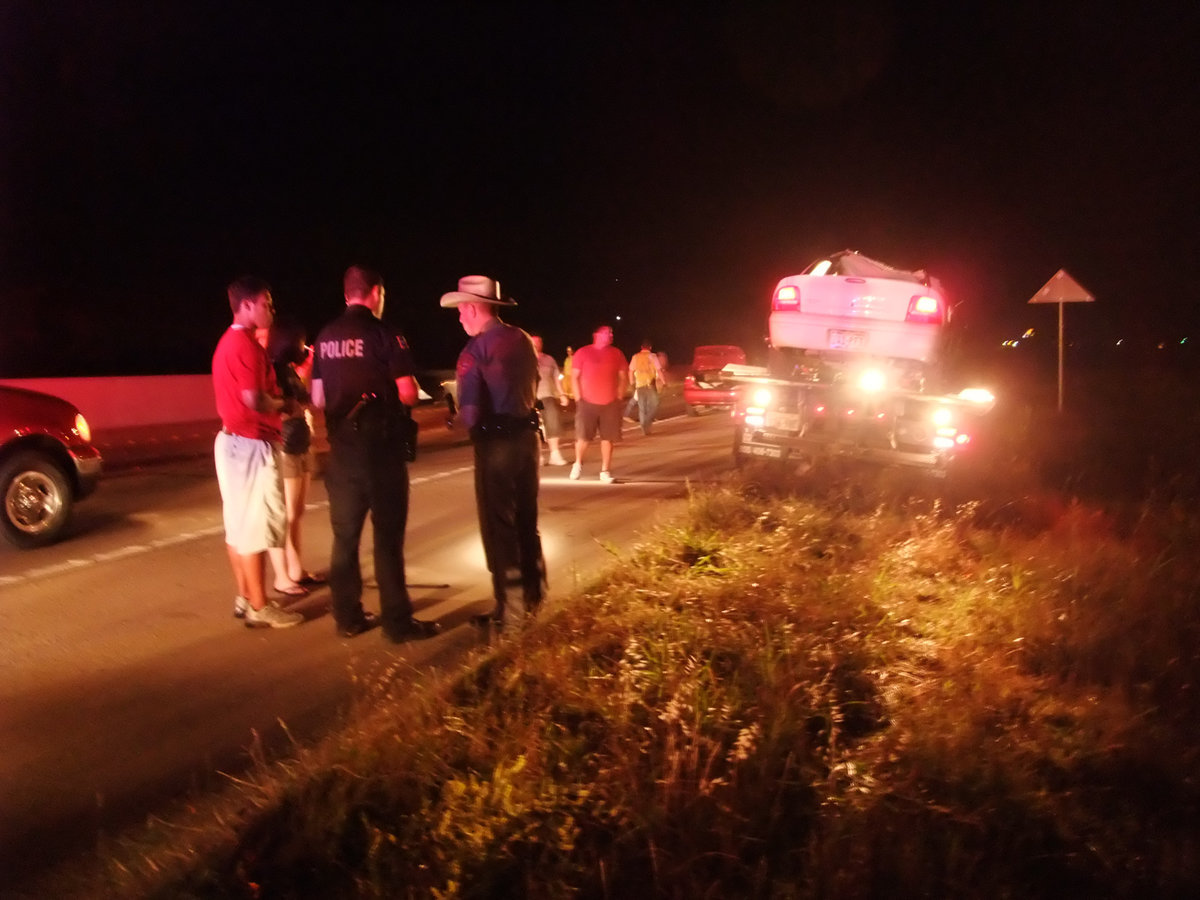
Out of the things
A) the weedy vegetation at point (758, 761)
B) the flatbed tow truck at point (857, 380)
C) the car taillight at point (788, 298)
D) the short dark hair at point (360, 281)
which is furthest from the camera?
the car taillight at point (788, 298)

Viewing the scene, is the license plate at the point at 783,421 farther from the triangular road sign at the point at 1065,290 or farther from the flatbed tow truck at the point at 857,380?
the triangular road sign at the point at 1065,290

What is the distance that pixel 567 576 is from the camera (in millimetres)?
7184

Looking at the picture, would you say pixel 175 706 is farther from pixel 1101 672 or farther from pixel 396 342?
pixel 1101 672

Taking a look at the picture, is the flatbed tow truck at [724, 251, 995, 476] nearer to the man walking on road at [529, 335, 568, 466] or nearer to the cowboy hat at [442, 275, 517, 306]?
the man walking on road at [529, 335, 568, 466]

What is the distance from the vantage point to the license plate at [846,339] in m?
9.84

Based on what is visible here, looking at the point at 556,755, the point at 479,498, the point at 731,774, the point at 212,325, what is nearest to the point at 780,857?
the point at 731,774

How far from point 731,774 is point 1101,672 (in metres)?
2.30

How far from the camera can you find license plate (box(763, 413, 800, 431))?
9.86m

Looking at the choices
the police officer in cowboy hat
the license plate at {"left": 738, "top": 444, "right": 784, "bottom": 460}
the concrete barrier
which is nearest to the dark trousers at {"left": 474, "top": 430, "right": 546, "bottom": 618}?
the police officer in cowboy hat

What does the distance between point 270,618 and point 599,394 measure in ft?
19.3

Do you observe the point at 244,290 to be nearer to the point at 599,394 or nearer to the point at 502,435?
the point at 502,435

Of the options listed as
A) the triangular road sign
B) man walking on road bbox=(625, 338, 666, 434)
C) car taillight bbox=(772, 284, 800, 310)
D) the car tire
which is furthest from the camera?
man walking on road bbox=(625, 338, 666, 434)

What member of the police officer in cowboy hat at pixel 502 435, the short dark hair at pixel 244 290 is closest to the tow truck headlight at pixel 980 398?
the police officer in cowboy hat at pixel 502 435

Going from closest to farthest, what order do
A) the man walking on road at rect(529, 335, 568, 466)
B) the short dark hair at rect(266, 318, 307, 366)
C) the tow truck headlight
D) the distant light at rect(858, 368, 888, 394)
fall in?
the short dark hair at rect(266, 318, 307, 366)
the tow truck headlight
the distant light at rect(858, 368, 888, 394)
the man walking on road at rect(529, 335, 568, 466)
